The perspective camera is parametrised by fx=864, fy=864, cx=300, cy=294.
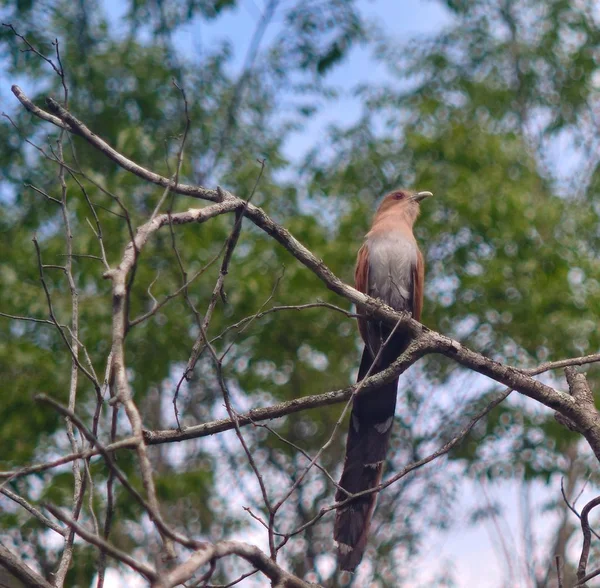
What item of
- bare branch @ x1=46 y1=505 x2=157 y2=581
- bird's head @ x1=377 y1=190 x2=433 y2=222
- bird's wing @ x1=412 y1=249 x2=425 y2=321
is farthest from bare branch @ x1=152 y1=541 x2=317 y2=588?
bird's head @ x1=377 y1=190 x2=433 y2=222

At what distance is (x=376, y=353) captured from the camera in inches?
206

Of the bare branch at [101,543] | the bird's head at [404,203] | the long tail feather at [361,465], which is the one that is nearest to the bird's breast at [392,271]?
the bird's head at [404,203]

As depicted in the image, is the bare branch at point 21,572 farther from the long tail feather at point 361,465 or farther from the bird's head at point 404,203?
the bird's head at point 404,203

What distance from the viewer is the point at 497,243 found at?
807 cm

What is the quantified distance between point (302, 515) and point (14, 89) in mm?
6857

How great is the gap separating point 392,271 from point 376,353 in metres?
0.61

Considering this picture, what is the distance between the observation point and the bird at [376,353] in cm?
377

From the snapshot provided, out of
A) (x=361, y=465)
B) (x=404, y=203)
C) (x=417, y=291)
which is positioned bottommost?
(x=361, y=465)

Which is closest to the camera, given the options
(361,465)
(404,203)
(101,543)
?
(101,543)

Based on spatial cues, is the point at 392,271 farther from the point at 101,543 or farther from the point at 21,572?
the point at 101,543

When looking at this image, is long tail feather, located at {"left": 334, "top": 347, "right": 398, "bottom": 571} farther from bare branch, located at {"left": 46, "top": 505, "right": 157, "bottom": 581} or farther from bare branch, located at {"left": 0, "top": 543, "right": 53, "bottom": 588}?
bare branch, located at {"left": 46, "top": 505, "right": 157, "bottom": 581}

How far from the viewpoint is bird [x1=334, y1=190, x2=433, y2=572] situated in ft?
12.4

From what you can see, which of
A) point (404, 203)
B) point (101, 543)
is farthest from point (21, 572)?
point (404, 203)

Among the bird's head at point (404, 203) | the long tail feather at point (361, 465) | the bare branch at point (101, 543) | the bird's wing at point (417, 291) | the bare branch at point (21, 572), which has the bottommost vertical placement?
the bare branch at point (101, 543)
